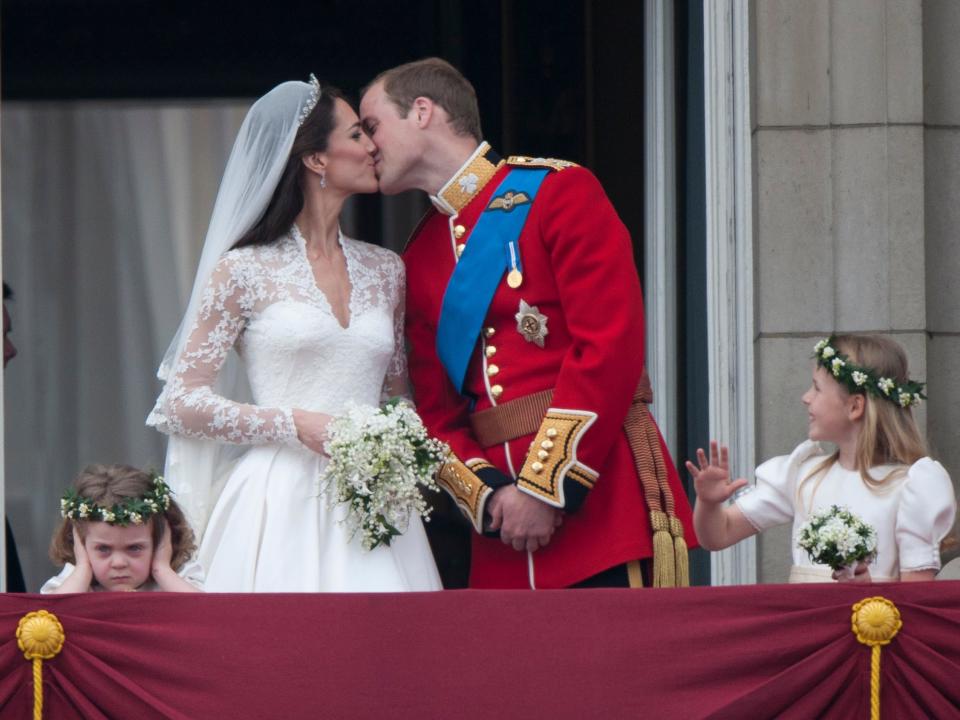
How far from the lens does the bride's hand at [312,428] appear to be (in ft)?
16.8

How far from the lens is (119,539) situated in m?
4.82

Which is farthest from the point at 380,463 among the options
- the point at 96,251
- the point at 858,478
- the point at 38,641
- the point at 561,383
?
the point at 96,251

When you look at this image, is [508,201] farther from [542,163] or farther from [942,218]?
[942,218]

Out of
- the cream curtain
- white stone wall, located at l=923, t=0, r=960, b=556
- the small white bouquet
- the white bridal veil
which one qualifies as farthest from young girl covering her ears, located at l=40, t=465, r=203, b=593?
the cream curtain

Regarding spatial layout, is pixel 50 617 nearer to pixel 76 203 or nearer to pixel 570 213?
pixel 570 213

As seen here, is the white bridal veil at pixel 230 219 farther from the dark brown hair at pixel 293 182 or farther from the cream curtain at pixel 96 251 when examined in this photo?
the cream curtain at pixel 96 251

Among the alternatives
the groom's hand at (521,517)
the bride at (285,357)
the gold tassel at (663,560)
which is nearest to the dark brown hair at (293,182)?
the bride at (285,357)

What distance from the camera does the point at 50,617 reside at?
421 centimetres

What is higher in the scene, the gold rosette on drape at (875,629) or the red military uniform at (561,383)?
the red military uniform at (561,383)

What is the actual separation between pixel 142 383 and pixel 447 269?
3885 mm

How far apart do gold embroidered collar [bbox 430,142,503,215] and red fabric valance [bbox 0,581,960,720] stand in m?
1.44

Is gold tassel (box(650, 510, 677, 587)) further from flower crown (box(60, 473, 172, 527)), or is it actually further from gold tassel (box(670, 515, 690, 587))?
flower crown (box(60, 473, 172, 527))

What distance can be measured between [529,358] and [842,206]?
1.43 metres

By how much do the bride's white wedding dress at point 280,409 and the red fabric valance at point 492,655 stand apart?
81cm
